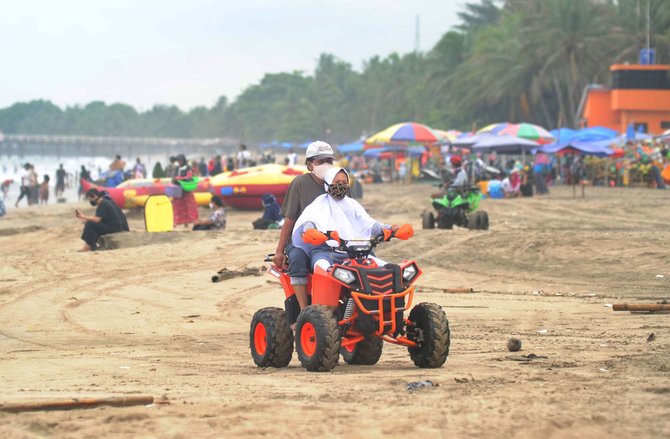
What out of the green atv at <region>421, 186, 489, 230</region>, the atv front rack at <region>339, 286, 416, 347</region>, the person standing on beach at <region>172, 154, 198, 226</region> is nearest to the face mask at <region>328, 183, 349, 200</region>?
the atv front rack at <region>339, 286, 416, 347</region>

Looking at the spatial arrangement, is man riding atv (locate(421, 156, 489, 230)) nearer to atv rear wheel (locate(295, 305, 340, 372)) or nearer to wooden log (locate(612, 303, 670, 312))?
wooden log (locate(612, 303, 670, 312))

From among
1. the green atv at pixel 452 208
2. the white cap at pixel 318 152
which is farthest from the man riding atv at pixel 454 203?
the white cap at pixel 318 152

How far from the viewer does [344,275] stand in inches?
292

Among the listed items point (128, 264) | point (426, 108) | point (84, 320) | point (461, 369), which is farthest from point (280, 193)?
point (426, 108)

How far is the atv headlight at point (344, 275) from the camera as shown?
7394mm

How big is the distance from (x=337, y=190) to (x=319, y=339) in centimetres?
116

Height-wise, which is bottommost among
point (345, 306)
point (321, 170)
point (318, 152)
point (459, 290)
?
point (459, 290)

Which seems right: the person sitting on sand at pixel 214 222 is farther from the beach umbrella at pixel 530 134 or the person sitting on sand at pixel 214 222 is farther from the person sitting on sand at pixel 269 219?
the beach umbrella at pixel 530 134

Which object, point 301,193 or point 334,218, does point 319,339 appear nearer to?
point 334,218

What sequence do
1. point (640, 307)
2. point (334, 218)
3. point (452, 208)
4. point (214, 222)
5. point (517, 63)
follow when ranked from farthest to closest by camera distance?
point (517, 63)
point (452, 208)
point (214, 222)
point (640, 307)
point (334, 218)

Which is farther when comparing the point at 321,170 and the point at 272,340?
the point at 321,170

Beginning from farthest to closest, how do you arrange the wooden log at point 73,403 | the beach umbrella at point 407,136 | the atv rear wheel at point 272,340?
the beach umbrella at point 407,136
the atv rear wheel at point 272,340
the wooden log at point 73,403

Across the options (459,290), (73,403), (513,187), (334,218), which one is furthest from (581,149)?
(73,403)

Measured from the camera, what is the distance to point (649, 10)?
60.0 metres
